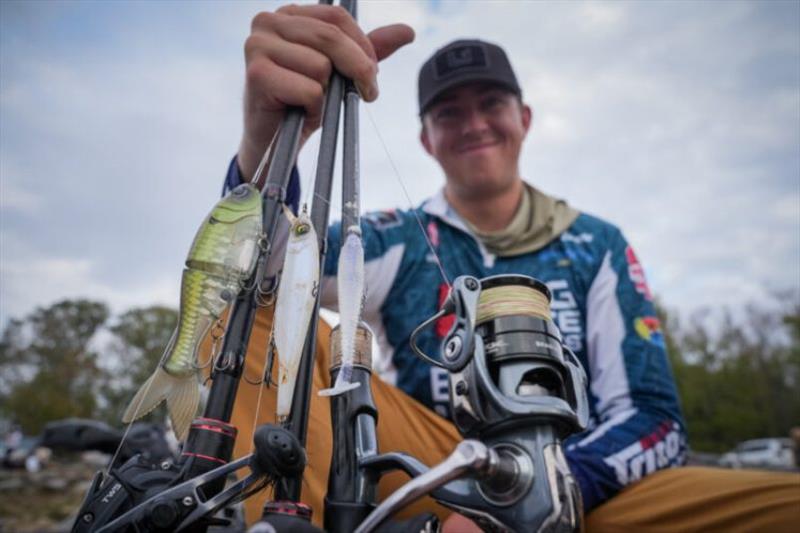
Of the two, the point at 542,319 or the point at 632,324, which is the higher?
the point at 632,324

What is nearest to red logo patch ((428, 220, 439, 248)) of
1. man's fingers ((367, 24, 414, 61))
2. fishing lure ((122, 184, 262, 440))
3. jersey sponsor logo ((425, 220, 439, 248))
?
jersey sponsor logo ((425, 220, 439, 248))

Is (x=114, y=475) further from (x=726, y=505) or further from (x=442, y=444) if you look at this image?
(x=726, y=505)

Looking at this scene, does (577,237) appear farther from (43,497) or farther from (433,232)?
(43,497)

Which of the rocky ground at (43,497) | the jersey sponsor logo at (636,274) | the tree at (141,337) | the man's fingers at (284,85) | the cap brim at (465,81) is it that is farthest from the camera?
the tree at (141,337)

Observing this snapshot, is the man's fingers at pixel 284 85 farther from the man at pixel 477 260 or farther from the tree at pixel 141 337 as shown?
the tree at pixel 141 337

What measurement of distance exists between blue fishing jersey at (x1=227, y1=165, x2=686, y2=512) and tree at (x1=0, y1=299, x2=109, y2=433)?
9.89m

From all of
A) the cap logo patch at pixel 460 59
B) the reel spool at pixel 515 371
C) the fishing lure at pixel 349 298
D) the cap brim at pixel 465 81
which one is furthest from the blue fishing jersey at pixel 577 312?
the reel spool at pixel 515 371

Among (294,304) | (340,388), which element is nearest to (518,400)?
(340,388)

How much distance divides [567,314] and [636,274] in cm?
48

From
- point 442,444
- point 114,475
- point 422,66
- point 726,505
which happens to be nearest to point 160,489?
point 114,475

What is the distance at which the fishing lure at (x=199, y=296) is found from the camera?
40.1 inches

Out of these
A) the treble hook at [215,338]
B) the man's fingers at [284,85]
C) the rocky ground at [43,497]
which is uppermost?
the man's fingers at [284,85]

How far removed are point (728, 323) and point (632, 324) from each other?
102 feet

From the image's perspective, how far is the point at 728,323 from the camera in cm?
2792
